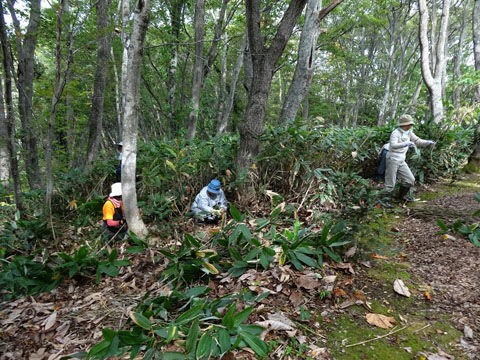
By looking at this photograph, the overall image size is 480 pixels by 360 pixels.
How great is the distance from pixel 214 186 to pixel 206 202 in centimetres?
34

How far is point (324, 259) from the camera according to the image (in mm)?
3174

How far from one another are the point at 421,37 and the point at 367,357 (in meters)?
8.63

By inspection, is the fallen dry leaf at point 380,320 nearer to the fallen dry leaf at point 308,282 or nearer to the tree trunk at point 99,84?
the fallen dry leaf at point 308,282

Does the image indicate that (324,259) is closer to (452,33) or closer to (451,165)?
(451,165)

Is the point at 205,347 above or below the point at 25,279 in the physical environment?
above

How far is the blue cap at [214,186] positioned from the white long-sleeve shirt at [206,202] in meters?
0.11

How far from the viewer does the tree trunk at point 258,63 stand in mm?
4676

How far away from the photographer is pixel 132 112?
13.4 ft

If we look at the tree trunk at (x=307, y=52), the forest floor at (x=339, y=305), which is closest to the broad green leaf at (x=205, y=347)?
the forest floor at (x=339, y=305)

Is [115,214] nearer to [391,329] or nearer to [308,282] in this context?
[308,282]

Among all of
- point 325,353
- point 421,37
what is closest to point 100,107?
point 325,353

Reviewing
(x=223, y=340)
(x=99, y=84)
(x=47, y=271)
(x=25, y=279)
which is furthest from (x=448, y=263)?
(x=99, y=84)

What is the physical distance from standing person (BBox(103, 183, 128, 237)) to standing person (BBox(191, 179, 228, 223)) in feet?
3.94

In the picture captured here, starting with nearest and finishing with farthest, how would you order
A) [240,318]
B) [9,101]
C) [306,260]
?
[240,318] → [306,260] → [9,101]
